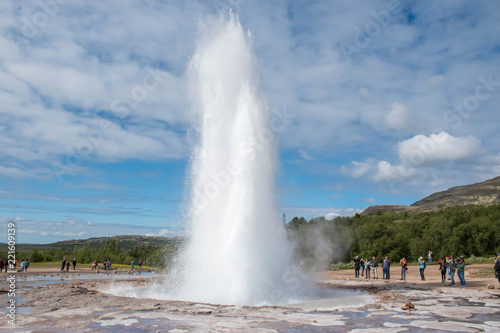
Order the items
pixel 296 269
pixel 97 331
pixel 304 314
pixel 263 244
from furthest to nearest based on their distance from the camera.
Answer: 1. pixel 296 269
2. pixel 263 244
3. pixel 304 314
4. pixel 97 331

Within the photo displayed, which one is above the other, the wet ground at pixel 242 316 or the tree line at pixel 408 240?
the tree line at pixel 408 240

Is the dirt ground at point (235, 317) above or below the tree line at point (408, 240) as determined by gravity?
below

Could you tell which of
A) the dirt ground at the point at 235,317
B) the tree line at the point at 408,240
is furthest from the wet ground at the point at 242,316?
the tree line at the point at 408,240

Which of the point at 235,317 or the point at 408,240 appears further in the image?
the point at 408,240

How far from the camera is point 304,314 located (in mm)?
11586

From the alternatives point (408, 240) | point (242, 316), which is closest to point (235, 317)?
point (242, 316)

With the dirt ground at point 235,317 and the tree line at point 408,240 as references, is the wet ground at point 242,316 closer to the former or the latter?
the dirt ground at point 235,317

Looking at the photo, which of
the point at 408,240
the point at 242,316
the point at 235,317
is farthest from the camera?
the point at 408,240

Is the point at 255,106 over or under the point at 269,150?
over

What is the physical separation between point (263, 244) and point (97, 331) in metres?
8.55

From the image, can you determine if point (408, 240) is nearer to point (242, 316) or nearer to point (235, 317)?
point (242, 316)

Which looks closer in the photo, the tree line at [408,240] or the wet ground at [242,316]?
the wet ground at [242,316]

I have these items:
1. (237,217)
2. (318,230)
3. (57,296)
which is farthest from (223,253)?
(318,230)

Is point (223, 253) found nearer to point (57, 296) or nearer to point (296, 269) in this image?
point (296, 269)
